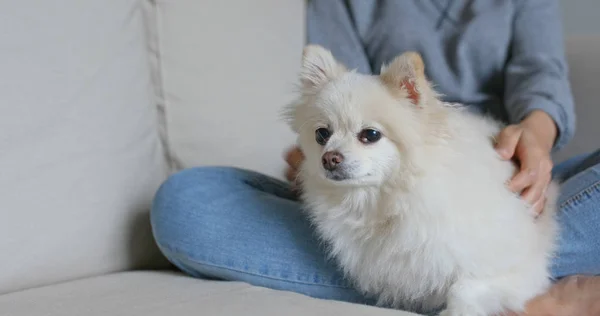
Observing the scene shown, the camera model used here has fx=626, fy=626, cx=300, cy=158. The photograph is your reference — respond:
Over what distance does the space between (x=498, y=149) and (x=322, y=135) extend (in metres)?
0.34

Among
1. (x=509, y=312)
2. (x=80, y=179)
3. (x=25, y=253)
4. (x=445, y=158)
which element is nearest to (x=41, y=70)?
(x=80, y=179)

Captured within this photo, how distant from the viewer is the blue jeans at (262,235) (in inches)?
45.5

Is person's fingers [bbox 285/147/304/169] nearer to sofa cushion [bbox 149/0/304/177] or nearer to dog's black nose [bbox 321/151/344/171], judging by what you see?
sofa cushion [bbox 149/0/304/177]

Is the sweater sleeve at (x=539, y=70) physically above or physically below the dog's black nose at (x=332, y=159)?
below

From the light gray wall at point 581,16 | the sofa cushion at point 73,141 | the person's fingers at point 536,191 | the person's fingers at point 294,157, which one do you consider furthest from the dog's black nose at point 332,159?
the light gray wall at point 581,16

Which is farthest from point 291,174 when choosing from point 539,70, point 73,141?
point 539,70

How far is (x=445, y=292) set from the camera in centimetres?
108

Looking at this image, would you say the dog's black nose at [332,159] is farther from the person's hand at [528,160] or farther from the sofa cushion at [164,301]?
the person's hand at [528,160]

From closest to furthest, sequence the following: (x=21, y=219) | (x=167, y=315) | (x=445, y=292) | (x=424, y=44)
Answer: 1. (x=167, y=315)
2. (x=445, y=292)
3. (x=21, y=219)
4. (x=424, y=44)

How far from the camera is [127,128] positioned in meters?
1.39

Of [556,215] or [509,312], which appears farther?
[556,215]

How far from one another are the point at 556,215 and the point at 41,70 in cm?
103

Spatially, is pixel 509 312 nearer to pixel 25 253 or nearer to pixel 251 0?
pixel 25 253

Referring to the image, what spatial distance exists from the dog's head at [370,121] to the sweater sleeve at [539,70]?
0.44 m
